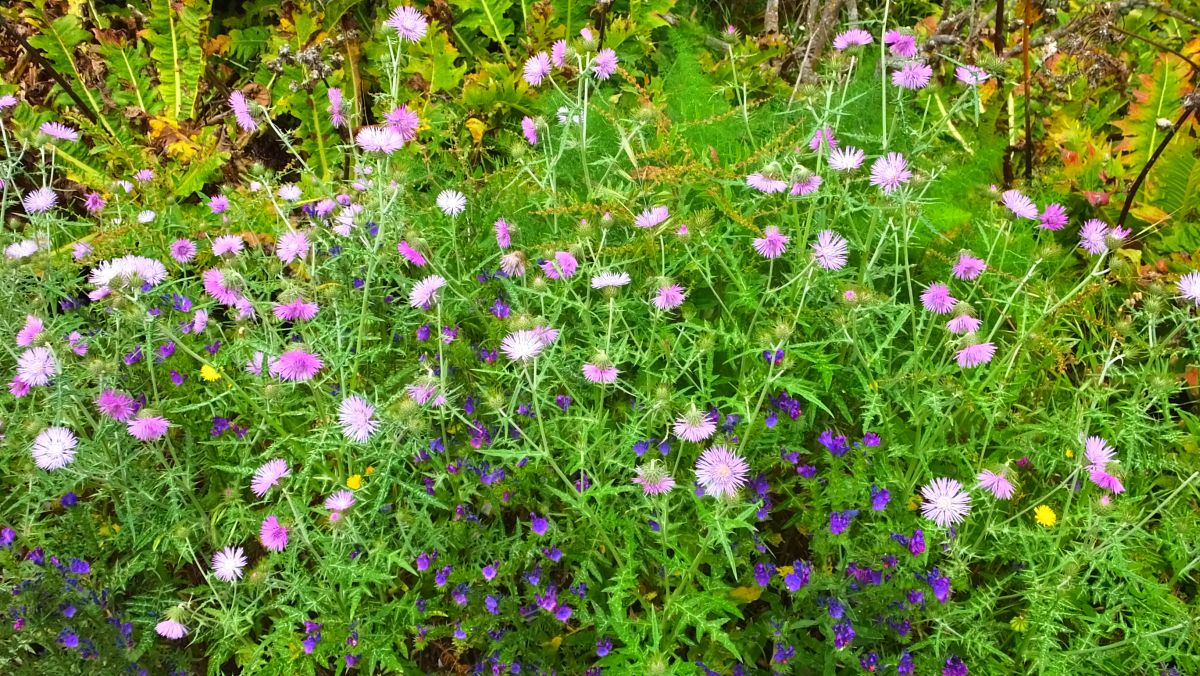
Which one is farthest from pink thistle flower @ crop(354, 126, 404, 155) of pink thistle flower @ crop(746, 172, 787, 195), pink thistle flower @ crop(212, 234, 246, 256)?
pink thistle flower @ crop(746, 172, 787, 195)

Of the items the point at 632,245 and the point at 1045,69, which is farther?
the point at 1045,69

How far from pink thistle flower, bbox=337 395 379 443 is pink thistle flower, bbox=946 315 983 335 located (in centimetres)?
111

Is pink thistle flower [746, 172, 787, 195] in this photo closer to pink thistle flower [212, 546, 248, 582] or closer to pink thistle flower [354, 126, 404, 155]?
pink thistle flower [354, 126, 404, 155]

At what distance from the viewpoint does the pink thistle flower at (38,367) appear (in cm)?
170

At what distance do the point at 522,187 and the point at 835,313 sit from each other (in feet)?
3.40

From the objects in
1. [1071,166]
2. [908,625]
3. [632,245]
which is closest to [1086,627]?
[908,625]

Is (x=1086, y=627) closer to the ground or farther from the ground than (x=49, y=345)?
closer to the ground

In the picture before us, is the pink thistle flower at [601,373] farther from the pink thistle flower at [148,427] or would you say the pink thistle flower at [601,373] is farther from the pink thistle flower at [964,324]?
the pink thistle flower at [148,427]

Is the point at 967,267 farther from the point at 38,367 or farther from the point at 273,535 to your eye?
the point at 38,367

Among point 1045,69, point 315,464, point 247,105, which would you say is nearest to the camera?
point 315,464

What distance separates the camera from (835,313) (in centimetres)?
167

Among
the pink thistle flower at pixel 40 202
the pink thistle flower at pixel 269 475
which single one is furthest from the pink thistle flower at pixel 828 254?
the pink thistle flower at pixel 40 202

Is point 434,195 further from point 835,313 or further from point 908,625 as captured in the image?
point 908,625

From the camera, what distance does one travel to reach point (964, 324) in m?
1.67
